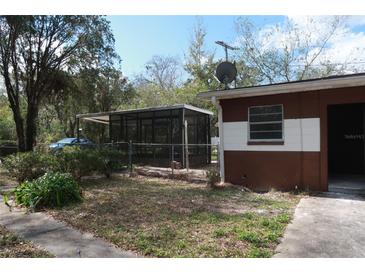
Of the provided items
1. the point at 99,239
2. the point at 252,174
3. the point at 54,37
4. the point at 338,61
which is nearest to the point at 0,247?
the point at 99,239

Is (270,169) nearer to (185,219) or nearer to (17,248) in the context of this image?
(185,219)

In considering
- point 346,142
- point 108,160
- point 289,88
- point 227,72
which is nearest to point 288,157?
point 289,88

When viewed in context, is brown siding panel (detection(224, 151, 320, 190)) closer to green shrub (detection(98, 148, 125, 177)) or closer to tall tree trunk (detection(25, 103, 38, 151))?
green shrub (detection(98, 148, 125, 177))

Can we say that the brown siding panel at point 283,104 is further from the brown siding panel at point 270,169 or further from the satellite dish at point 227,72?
the satellite dish at point 227,72

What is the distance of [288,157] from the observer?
7.87 metres

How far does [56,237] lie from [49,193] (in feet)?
7.10

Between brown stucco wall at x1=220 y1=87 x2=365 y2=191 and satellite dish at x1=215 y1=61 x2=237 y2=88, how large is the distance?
158 centimetres

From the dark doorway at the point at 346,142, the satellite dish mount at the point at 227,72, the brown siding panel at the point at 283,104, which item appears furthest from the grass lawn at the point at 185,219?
the satellite dish mount at the point at 227,72

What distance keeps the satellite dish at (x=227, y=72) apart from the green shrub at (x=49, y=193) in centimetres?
557

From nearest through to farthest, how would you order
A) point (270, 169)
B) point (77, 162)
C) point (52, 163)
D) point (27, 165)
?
1. point (270, 169)
2. point (27, 165)
3. point (52, 163)
4. point (77, 162)

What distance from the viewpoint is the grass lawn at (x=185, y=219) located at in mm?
4055

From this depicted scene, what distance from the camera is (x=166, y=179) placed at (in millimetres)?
10344

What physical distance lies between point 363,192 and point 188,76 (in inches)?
856
